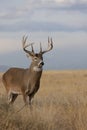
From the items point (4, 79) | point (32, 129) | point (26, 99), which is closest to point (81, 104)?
point (32, 129)

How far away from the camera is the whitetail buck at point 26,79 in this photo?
16.9 meters

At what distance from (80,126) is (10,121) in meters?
1.57

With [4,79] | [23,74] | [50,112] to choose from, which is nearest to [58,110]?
[50,112]

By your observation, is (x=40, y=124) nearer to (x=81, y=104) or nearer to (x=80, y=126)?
(x=80, y=126)

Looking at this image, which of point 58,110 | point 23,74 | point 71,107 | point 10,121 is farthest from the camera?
point 23,74

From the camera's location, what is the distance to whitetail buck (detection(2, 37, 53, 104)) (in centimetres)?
1691

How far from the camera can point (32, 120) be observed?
1085cm

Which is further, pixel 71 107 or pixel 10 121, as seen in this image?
pixel 71 107

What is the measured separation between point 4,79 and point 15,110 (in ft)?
27.7

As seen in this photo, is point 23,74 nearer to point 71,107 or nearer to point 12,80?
point 12,80

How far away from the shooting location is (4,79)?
19688 mm

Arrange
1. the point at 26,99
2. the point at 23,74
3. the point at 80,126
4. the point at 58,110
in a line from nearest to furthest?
the point at 80,126
the point at 58,110
the point at 26,99
the point at 23,74

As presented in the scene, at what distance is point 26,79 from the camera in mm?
17859

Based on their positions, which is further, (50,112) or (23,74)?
(23,74)
